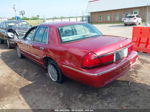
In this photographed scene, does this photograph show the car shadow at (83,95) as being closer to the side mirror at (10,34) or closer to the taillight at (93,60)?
the taillight at (93,60)

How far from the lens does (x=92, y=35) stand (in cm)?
362

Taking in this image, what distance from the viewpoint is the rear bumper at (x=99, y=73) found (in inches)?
99.0

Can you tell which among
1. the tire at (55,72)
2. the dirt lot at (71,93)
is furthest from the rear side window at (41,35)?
the dirt lot at (71,93)

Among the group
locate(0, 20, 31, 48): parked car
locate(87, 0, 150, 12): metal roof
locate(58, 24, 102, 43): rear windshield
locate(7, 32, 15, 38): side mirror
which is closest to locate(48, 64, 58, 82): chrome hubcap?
locate(58, 24, 102, 43): rear windshield

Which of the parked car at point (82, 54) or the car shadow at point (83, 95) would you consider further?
the car shadow at point (83, 95)

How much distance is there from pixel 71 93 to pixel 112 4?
33.6m

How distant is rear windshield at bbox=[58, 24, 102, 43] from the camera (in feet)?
10.9

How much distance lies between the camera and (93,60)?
253 centimetres

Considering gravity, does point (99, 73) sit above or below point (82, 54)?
below

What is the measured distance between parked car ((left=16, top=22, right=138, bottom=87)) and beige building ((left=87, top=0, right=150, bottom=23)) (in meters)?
24.3

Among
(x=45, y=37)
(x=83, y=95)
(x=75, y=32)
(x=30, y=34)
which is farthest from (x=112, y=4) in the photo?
(x=83, y=95)

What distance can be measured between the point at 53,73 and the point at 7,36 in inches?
229

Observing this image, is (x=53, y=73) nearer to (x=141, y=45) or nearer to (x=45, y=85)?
(x=45, y=85)

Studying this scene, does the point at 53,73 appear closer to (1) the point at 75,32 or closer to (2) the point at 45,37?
(2) the point at 45,37
